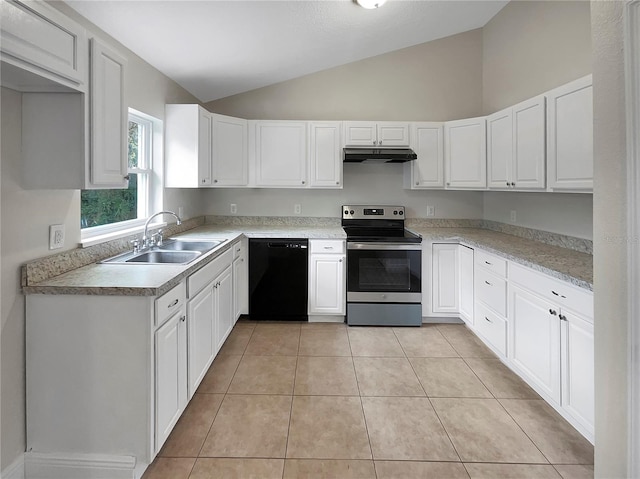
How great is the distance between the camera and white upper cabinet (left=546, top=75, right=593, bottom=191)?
84.3 inches

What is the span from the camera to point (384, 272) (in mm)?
3600

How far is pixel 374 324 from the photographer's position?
364cm

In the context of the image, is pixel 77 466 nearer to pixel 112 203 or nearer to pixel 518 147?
pixel 112 203

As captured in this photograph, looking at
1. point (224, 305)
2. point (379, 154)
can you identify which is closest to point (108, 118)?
point (224, 305)

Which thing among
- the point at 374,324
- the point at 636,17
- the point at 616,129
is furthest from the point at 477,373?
the point at 636,17

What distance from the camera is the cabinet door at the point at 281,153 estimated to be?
390 cm

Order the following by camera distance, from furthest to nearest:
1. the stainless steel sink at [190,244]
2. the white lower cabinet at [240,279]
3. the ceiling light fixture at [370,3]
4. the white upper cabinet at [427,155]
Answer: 1. the white upper cabinet at [427,155]
2. the white lower cabinet at [240,279]
3. the stainless steel sink at [190,244]
4. the ceiling light fixture at [370,3]

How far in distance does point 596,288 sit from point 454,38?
150 inches

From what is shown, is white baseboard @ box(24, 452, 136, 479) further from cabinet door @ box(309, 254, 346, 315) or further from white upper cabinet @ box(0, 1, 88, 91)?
cabinet door @ box(309, 254, 346, 315)

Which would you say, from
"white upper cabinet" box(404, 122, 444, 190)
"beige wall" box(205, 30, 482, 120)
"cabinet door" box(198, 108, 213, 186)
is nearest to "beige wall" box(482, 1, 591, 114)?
"beige wall" box(205, 30, 482, 120)

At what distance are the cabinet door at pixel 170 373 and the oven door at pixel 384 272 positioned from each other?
1.92 m

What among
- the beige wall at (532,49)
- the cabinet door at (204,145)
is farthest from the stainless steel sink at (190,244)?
the beige wall at (532,49)

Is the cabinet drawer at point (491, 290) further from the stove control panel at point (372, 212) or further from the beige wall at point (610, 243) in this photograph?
the beige wall at point (610, 243)

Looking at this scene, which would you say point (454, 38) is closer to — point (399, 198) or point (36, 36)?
point (399, 198)
